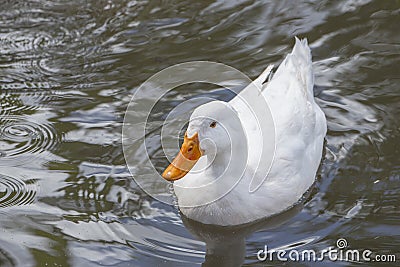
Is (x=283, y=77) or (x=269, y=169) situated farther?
(x=283, y=77)


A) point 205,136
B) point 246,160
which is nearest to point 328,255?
point 246,160

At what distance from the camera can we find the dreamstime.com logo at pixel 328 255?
16.3 feet

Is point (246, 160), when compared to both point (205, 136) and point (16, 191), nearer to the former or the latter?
point (205, 136)

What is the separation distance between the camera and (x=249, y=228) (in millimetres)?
5375

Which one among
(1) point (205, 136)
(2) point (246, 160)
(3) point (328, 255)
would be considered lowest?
(3) point (328, 255)

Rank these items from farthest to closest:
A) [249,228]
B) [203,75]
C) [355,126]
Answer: [203,75]
[355,126]
[249,228]

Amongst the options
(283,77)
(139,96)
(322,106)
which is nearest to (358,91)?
(322,106)

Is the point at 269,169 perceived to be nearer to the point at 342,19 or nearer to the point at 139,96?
the point at 139,96

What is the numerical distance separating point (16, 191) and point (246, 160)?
1735 millimetres

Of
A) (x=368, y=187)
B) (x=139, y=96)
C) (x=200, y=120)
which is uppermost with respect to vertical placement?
(x=200, y=120)

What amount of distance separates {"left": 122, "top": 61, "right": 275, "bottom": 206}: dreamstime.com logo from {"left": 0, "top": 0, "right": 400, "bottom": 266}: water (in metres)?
0.07

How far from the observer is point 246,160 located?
5.44 meters

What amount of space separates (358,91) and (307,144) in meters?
1.28

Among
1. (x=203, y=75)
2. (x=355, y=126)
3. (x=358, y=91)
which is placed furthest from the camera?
(x=203, y=75)
